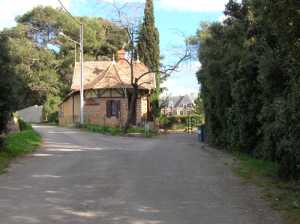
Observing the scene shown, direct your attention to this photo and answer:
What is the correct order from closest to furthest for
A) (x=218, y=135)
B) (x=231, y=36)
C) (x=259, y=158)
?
(x=259, y=158), (x=231, y=36), (x=218, y=135)

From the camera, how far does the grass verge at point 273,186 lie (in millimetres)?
10773

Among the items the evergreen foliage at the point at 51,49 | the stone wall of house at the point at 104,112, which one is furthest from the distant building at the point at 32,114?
the stone wall of house at the point at 104,112

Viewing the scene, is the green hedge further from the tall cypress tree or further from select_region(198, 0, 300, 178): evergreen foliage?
the tall cypress tree

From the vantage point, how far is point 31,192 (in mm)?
12680

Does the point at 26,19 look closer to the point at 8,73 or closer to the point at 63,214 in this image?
the point at 8,73

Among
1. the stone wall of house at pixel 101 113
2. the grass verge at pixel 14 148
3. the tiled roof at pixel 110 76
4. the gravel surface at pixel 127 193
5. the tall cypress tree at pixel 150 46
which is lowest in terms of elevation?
the gravel surface at pixel 127 193

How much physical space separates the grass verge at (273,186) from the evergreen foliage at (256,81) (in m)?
0.38

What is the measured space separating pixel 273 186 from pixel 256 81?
703cm

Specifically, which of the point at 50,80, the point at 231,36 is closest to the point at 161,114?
the point at 50,80

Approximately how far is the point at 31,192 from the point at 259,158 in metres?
9.59

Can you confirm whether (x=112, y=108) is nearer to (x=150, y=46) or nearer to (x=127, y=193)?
(x=150, y=46)

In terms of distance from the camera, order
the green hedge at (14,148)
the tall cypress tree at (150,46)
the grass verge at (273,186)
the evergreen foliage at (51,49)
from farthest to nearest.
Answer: the evergreen foliage at (51,49) → the tall cypress tree at (150,46) → the green hedge at (14,148) → the grass verge at (273,186)

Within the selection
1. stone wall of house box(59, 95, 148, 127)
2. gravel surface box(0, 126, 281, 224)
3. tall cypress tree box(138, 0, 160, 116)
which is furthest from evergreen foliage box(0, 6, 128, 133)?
gravel surface box(0, 126, 281, 224)

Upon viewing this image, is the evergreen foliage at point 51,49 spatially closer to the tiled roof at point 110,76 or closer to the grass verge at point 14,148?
the tiled roof at point 110,76
